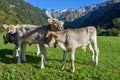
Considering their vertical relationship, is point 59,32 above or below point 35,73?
above

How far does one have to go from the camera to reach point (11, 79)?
17297 mm

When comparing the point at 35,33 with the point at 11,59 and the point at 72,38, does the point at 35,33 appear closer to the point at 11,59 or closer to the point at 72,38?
the point at 72,38

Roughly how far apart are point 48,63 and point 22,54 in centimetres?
213

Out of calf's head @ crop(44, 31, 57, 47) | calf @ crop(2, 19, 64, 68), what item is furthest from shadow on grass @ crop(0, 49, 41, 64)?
calf's head @ crop(44, 31, 57, 47)

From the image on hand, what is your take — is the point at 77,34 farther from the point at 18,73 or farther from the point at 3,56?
the point at 3,56

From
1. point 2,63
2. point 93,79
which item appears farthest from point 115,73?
point 2,63

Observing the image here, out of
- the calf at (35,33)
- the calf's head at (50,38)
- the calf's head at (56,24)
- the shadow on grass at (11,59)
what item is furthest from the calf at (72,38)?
the shadow on grass at (11,59)

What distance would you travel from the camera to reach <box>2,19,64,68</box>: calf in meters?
17.8

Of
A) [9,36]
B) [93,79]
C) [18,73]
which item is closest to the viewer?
[93,79]

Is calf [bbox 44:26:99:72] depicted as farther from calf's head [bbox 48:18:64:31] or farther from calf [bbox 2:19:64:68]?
calf [bbox 2:19:64:68]

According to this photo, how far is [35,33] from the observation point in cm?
1892

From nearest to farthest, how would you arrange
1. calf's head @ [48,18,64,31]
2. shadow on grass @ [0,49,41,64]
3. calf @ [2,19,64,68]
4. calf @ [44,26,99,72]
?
calf @ [44,26,99,72]
calf's head @ [48,18,64,31]
calf @ [2,19,64,68]
shadow on grass @ [0,49,41,64]

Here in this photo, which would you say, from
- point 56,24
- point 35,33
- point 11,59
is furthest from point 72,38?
point 11,59

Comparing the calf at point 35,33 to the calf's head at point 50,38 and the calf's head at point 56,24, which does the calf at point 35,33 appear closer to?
the calf's head at point 56,24
